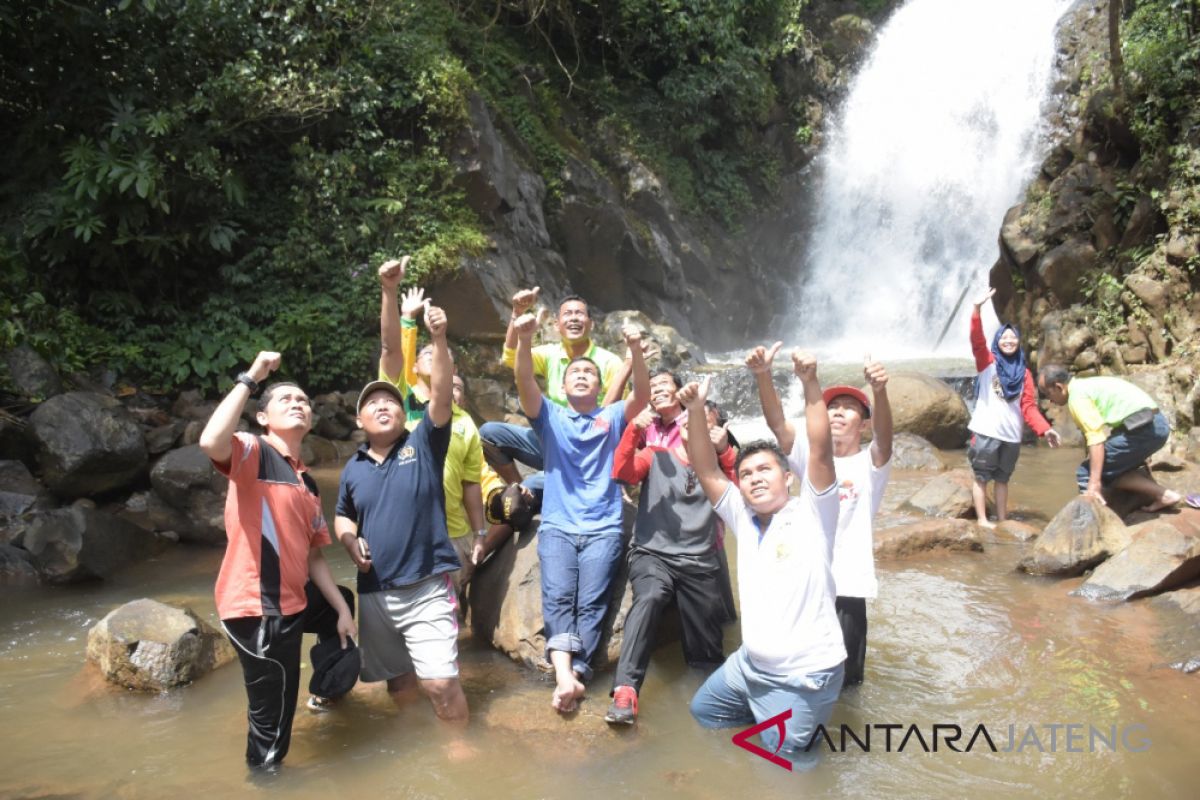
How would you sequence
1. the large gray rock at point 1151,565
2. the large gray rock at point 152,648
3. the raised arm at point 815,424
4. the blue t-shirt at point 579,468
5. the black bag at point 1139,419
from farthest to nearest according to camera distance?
the black bag at point 1139,419, the large gray rock at point 1151,565, the blue t-shirt at point 579,468, the large gray rock at point 152,648, the raised arm at point 815,424

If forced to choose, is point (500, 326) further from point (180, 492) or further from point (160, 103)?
point (180, 492)

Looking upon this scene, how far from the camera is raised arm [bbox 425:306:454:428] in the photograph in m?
3.90

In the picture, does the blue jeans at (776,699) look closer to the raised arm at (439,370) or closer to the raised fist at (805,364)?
the raised fist at (805,364)

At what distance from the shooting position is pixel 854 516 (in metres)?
4.17

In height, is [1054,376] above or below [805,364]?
below

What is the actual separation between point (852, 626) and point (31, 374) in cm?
793

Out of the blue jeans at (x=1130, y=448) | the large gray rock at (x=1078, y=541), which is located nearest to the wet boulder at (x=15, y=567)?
the large gray rock at (x=1078, y=541)

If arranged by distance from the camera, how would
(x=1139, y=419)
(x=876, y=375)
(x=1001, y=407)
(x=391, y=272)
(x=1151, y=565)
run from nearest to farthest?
(x=876, y=375) → (x=391, y=272) → (x=1151, y=565) → (x=1139, y=419) → (x=1001, y=407)

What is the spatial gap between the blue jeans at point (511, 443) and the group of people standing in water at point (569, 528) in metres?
0.01

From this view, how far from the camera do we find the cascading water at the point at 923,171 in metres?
18.5

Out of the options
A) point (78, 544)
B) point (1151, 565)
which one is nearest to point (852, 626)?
point (1151, 565)

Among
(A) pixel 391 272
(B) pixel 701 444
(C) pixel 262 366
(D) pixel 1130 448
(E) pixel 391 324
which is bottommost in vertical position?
(D) pixel 1130 448

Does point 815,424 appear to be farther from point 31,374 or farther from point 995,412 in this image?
point 31,374

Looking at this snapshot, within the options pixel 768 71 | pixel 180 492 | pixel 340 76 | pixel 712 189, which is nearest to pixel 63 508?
pixel 180 492
